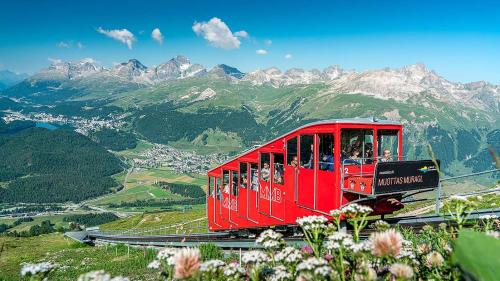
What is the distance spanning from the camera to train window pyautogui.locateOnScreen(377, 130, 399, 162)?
52.5 ft

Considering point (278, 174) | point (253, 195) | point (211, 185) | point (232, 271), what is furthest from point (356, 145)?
point (211, 185)

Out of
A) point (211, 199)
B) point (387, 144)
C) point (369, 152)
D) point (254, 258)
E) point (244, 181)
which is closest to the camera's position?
point (254, 258)

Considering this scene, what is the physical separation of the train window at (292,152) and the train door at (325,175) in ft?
4.66

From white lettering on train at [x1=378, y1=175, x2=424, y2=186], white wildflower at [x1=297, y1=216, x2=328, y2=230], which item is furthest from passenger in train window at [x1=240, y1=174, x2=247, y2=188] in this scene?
white wildflower at [x1=297, y1=216, x2=328, y2=230]

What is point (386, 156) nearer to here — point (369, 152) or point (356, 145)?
A: point (369, 152)

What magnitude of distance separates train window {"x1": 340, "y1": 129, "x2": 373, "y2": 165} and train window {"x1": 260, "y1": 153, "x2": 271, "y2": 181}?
444 cm

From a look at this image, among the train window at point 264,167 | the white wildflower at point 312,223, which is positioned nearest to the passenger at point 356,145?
the train window at point 264,167

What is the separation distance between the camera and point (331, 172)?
1466 centimetres

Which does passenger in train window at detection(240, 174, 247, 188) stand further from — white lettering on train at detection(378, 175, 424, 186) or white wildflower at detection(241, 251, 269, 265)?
white wildflower at detection(241, 251, 269, 265)

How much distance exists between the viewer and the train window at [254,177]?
19672mm

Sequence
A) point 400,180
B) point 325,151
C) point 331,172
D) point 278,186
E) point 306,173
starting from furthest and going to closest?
point 278,186 < point 306,173 < point 325,151 < point 331,172 < point 400,180

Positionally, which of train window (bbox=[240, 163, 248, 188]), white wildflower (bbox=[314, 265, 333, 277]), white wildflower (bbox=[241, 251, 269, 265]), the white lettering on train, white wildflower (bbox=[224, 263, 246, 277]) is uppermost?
white wildflower (bbox=[314, 265, 333, 277])

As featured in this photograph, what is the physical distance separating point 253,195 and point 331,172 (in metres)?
6.30

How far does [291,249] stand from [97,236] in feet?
144
